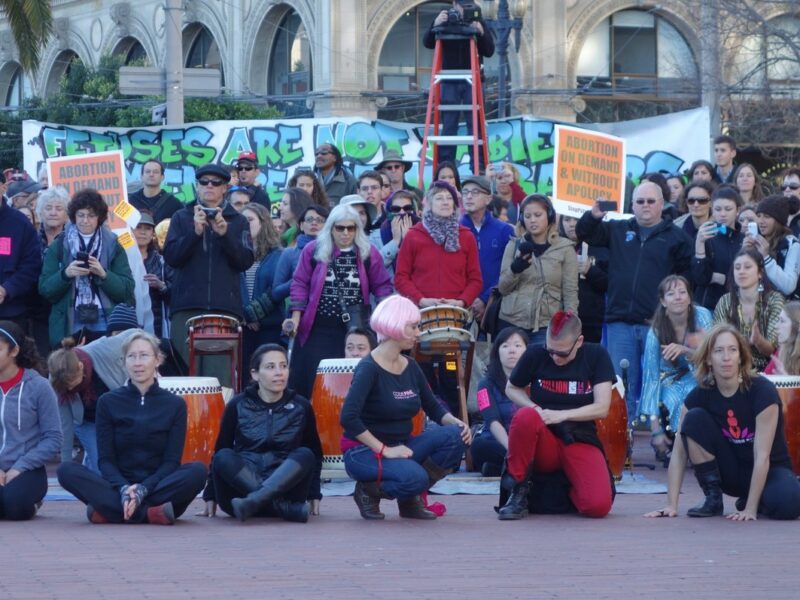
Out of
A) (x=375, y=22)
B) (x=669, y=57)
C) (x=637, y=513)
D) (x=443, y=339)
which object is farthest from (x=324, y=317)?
(x=669, y=57)

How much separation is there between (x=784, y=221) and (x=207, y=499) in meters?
5.61

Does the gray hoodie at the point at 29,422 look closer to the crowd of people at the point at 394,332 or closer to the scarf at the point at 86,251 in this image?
the crowd of people at the point at 394,332

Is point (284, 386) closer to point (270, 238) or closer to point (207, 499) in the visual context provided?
point (207, 499)

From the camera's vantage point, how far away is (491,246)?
14523 mm

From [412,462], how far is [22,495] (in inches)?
99.3

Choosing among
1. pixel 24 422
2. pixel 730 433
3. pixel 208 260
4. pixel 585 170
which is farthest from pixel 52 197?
pixel 730 433

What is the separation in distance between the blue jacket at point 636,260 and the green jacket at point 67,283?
3.83m

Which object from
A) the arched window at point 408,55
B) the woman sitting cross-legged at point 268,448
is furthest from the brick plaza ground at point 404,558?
the arched window at point 408,55

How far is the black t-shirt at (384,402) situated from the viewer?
10.8 m

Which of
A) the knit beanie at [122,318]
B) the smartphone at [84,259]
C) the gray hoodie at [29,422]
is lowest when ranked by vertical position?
the gray hoodie at [29,422]

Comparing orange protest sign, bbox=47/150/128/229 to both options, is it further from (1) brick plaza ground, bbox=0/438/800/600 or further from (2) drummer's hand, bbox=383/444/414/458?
(2) drummer's hand, bbox=383/444/414/458

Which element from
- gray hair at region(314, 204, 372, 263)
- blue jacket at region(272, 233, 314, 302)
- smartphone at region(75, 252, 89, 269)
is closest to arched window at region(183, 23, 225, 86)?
blue jacket at region(272, 233, 314, 302)

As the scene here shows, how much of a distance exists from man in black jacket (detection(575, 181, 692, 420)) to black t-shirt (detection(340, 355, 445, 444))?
3270 millimetres

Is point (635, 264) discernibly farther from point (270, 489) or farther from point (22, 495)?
point (22, 495)
